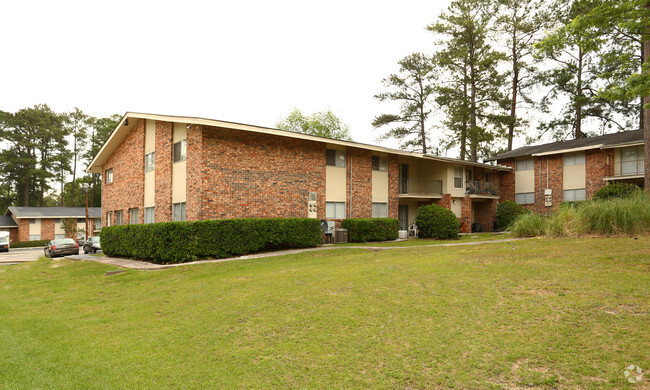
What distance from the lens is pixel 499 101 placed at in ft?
114

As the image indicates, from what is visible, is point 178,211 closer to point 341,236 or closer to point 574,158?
point 341,236

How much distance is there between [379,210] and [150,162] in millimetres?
12990

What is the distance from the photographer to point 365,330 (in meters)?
5.06

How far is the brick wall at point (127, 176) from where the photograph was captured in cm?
2056

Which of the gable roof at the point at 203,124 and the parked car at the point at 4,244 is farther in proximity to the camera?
the parked car at the point at 4,244

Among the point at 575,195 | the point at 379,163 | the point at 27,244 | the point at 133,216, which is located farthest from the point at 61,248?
the point at 575,195

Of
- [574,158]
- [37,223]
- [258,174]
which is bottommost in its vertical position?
[37,223]

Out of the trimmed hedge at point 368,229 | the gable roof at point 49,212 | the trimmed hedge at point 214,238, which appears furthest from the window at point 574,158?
the gable roof at point 49,212

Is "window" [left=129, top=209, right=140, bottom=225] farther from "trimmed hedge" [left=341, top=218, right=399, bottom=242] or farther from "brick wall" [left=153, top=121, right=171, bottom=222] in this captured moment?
"trimmed hedge" [left=341, top=218, right=399, bottom=242]

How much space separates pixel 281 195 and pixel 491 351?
14.2 m

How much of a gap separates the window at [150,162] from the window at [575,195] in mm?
27385

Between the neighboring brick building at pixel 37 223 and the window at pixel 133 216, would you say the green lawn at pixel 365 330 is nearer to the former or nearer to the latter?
the window at pixel 133 216

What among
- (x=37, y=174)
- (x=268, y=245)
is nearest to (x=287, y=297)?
(x=268, y=245)

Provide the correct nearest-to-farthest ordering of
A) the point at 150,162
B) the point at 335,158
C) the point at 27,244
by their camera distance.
A: the point at 150,162 → the point at 335,158 → the point at 27,244
